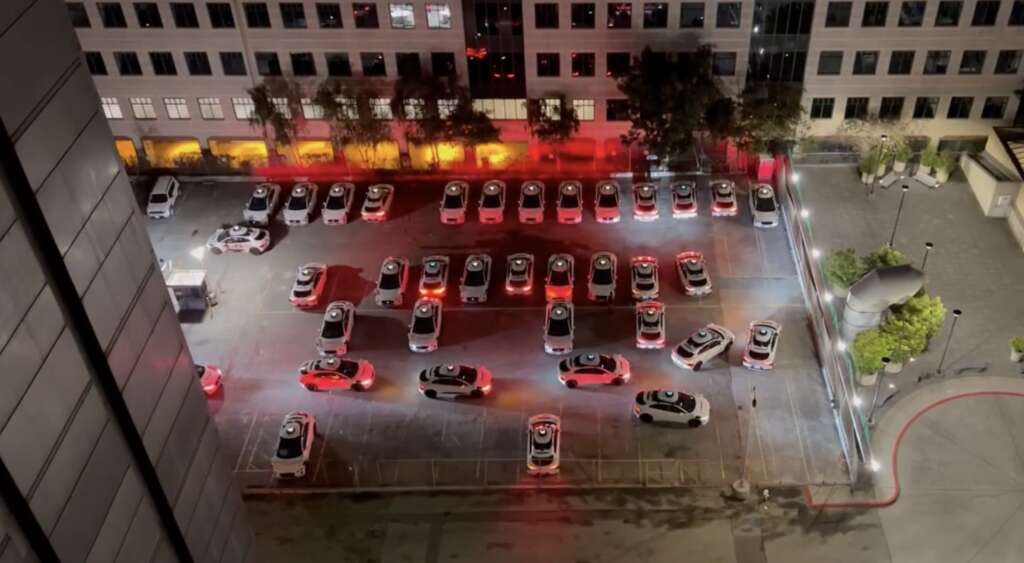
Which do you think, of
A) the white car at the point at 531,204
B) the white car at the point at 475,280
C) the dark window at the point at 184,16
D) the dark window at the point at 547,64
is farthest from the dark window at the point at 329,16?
the white car at the point at 475,280

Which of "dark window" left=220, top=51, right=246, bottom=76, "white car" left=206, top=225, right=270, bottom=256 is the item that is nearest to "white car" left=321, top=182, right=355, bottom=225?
"white car" left=206, top=225, right=270, bottom=256

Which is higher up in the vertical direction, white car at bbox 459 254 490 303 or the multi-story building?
the multi-story building

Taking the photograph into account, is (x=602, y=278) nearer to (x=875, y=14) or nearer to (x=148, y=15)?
Result: (x=875, y=14)

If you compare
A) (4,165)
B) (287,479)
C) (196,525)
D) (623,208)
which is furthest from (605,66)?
(4,165)

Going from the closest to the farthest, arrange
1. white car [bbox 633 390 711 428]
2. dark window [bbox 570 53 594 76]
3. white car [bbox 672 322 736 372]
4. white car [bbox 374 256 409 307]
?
white car [bbox 633 390 711 428] < white car [bbox 672 322 736 372] < white car [bbox 374 256 409 307] < dark window [bbox 570 53 594 76]

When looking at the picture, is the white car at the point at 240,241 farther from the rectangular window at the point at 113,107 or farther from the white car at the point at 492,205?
the white car at the point at 492,205

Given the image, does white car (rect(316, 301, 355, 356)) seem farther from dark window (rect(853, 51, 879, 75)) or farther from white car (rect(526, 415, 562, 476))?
dark window (rect(853, 51, 879, 75))

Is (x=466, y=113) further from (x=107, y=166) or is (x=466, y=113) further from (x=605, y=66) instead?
(x=107, y=166)

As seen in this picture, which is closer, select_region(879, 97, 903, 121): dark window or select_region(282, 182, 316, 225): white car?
select_region(282, 182, 316, 225): white car
